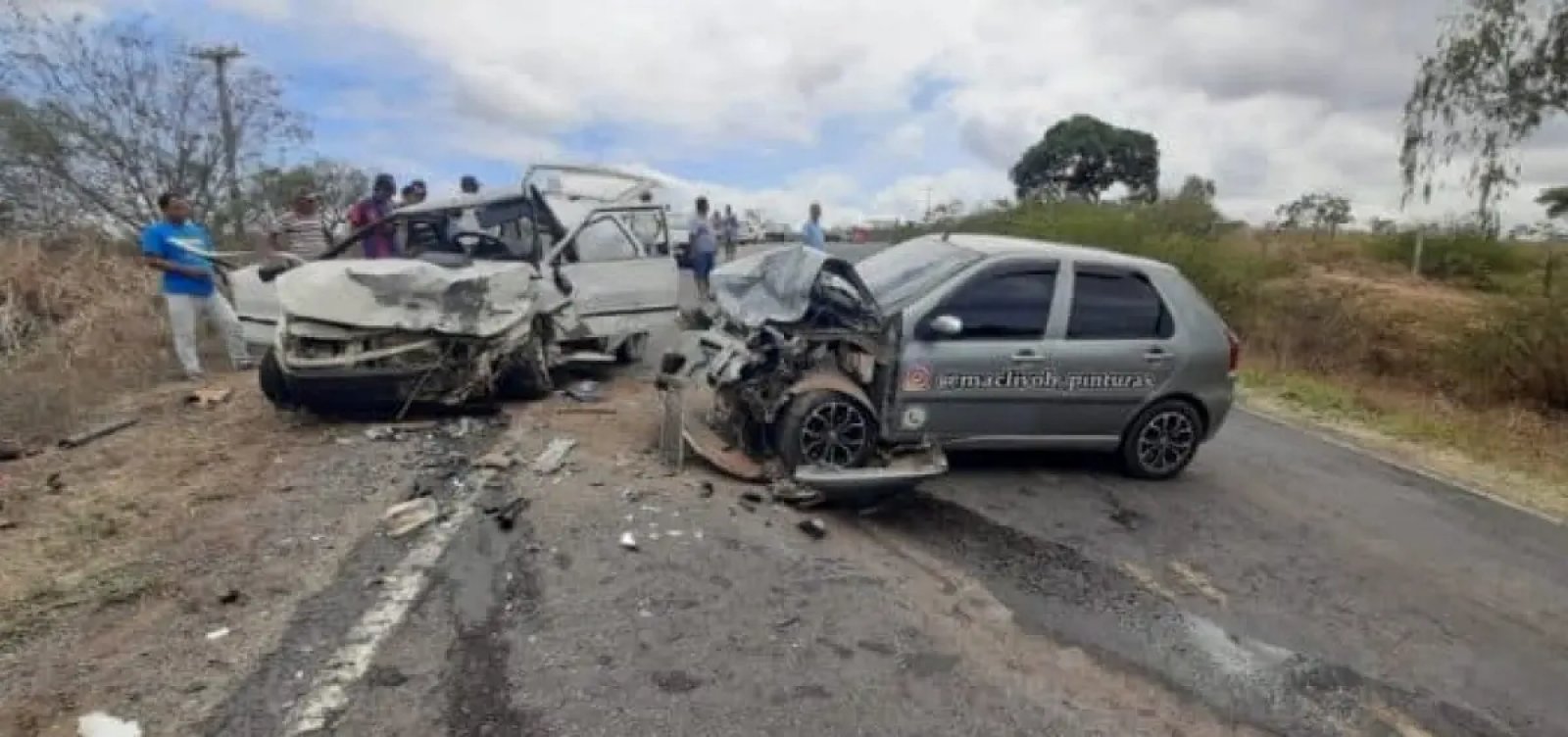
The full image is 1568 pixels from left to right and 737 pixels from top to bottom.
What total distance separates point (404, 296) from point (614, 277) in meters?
2.22

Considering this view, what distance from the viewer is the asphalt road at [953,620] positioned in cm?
314

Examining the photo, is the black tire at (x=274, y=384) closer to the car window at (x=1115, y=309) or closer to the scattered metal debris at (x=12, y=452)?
the scattered metal debris at (x=12, y=452)

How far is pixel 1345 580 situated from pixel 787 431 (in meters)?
2.99

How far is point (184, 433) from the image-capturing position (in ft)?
20.5

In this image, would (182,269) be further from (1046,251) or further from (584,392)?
(1046,251)

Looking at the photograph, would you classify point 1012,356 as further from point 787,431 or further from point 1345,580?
point 1345,580

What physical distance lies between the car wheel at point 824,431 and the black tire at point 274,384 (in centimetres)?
341

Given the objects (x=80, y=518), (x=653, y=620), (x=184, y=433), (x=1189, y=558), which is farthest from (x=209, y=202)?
(x=1189, y=558)

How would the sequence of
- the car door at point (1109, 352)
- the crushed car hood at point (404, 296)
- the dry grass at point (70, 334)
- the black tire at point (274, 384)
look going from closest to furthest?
the car door at point (1109, 352) → the crushed car hood at point (404, 296) → the black tire at point (274, 384) → the dry grass at point (70, 334)

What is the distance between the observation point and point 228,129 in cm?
1419

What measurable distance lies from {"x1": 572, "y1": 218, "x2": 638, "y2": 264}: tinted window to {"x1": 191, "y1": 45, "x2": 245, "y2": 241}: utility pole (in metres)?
9.35

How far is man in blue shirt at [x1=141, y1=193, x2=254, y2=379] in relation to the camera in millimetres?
7523

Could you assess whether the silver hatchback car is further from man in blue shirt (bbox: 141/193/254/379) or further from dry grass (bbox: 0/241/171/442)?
dry grass (bbox: 0/241/171/442)

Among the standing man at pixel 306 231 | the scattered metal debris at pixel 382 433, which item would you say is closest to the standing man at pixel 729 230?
the standing man at pixel 306 231
